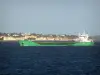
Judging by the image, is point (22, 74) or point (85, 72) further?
point (85, 72)

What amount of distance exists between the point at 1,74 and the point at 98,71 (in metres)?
1.78

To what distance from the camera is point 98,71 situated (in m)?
6.66

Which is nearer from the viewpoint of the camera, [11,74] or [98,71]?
[11,74]

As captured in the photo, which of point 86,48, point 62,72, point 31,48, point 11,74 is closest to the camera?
point 11,74

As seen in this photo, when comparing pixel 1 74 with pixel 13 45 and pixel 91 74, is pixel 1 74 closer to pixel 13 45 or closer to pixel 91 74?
pixel 91 74

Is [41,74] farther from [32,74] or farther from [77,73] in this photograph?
[77,73]

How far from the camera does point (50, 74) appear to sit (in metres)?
6.23

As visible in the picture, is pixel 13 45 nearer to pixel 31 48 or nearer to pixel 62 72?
pixel 31 48

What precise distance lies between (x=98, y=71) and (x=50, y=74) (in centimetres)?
97

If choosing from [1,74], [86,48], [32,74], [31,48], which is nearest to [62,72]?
[32,74]

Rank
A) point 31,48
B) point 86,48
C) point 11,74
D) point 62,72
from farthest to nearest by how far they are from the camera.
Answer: point 31,48
point 86,48
point 62,72
point 11,74

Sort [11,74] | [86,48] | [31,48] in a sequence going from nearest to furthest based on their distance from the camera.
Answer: [11,74]
[86,48]
[31,48]

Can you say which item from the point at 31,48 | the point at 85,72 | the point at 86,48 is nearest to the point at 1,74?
the point at 85,72

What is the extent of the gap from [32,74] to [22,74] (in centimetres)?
17
